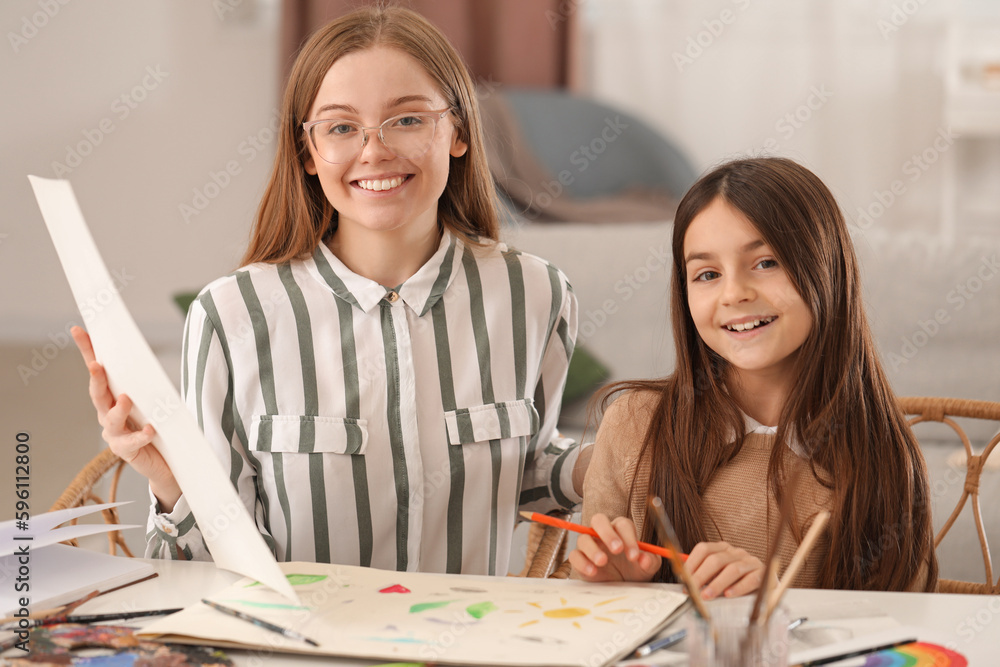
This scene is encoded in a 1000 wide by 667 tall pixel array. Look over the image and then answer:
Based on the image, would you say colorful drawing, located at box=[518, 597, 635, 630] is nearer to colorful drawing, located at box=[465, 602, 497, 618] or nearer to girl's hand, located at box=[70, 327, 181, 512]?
colorful drawing, located at box=[465, 602, 497, 618]

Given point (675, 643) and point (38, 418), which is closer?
point (675, 643)

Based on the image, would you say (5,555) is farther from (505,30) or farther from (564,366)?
(505,30)

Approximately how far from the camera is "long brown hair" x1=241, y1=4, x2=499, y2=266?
3.46 ft

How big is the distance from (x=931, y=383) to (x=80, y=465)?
2139 mm

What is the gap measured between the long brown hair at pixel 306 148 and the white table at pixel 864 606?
1.47 feet

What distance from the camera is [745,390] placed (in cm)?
101

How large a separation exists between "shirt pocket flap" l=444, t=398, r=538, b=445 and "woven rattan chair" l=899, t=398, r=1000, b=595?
437 millimetres

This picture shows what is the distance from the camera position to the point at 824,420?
3.11ft

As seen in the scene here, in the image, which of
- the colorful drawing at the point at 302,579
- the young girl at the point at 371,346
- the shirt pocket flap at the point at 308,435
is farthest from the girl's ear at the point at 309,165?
the colorful drawing at the point at 302,579

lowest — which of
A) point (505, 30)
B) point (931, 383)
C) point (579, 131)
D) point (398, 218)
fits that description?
point (931, 383)

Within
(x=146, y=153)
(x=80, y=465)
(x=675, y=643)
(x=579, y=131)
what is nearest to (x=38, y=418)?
(x=80, y=465)

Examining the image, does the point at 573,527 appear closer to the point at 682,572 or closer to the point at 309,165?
the point at 682,572

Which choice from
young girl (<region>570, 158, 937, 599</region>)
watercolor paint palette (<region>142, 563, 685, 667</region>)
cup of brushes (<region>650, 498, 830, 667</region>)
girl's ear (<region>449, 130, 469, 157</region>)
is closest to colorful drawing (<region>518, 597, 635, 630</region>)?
watercolor paint palette (<region>142, 563, 685, 667</region>)

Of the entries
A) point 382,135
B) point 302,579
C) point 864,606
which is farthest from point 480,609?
point 382,135
